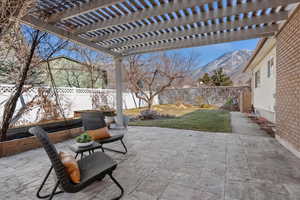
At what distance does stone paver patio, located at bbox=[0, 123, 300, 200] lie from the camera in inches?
69.3

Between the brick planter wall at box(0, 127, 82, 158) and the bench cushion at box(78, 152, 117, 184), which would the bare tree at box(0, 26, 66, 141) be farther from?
the bench cushion at box(78, 152, 117, 184)

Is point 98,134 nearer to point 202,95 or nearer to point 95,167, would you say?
point 95,167

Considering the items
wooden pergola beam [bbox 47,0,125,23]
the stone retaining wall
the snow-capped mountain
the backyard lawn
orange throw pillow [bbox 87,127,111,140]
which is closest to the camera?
wooden pergola beam [bbox 47,0,125,23]

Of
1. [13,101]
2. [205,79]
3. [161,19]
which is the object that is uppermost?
[205,79]

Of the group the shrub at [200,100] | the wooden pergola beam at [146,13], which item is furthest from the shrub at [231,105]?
the wooden pergola beam at [146,13]

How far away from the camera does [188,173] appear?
2.21 meters

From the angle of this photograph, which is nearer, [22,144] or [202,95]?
[22,144]

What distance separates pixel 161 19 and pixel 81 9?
1597mm

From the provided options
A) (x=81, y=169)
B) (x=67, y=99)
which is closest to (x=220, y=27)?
(x=81, y=169)

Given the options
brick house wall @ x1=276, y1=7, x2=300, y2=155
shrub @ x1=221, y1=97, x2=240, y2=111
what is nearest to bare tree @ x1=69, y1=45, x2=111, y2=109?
brick house wall @ x1=276, y1=7, x2=300, y2=155

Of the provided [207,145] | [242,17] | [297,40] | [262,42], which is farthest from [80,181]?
[262,42]

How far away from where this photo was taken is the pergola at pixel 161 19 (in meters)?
2.62

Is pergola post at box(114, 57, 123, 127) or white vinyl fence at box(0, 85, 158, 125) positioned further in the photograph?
pergola post at box(114, 57, 123, 127)

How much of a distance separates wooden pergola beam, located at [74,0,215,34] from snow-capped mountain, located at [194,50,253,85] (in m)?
15.9
